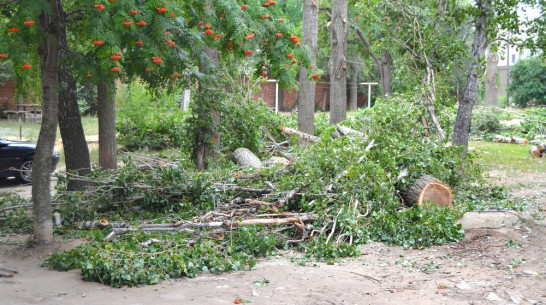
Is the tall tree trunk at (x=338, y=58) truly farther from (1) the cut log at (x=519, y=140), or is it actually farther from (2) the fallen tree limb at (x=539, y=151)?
(1) the cut log at (x=519, y=140)

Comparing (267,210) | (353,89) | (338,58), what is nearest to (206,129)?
(267,210)

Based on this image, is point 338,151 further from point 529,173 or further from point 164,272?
point 529,173

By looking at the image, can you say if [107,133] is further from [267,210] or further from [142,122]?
[142,122]

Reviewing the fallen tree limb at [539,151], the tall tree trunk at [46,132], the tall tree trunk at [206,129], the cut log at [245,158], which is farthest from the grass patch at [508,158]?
the tall tree trunk at [46,132]

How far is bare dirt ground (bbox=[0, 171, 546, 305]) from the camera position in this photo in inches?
218

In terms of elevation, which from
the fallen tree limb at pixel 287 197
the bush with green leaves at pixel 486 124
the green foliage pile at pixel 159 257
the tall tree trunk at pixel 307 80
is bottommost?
the green foliage pile at pixel 159 257

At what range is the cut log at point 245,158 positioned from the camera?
1238 cm

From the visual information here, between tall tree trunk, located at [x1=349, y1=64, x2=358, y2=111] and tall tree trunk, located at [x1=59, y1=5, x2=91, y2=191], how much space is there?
34.9 meters

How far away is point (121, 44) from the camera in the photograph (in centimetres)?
652

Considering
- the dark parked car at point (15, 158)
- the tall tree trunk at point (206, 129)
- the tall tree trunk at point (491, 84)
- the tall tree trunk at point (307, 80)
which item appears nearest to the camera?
the tall tree trunk at point (206, 129)

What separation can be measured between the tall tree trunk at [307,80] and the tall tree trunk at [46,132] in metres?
8.61

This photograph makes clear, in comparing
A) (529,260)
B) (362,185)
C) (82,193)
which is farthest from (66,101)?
(529,260)

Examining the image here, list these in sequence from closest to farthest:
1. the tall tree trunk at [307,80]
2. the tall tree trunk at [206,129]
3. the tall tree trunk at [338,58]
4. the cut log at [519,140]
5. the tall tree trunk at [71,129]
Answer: the tall tree trunk at [71,129] < the tall tree trunk at [206,129] < the tall tree trunk at [307,80] < the tall tree trunk at [338,58] < the cut log at [519,140]

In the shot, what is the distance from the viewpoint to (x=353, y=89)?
4609 centimetres
